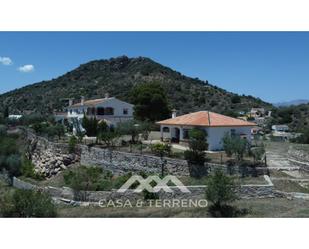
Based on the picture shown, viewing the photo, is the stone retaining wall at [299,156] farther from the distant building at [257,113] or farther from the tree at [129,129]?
the distant building at [257,113]

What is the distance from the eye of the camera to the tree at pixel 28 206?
15852 mm

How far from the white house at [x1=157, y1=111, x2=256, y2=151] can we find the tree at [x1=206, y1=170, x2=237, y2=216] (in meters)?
8.86

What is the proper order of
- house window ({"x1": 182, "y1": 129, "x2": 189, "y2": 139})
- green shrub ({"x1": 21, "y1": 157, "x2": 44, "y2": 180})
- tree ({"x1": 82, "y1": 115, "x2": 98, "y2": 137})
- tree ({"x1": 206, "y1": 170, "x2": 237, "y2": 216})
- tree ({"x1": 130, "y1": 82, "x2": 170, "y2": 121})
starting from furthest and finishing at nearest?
tree ({"x1": 130, "y1": 82, "x2": 170, "y2": 121}), tree ({"x1": 82, "y1": 115, "x2": 98, "y2": 137}), green shrub ({"x1": 21, "y1": 157, "x2": 44, "y2": 180}), house window ({"x1": 182, "y1": 129, "x2": 189, "y2": 139}), tree ({"x1": 206, "y1": 170, "x2": 237, "y2": 216})

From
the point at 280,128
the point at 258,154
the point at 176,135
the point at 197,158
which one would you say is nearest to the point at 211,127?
the point at 197,158

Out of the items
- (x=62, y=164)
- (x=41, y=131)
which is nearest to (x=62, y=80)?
(x=41, y=131)

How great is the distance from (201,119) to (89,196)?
1076 centimetres

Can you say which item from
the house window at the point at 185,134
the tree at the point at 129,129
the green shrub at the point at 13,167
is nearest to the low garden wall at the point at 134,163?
the tree at the point at 129,129

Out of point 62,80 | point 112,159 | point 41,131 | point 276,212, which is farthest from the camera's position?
point 62,80

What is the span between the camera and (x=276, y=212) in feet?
54.3

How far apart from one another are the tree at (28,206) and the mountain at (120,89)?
3997cm

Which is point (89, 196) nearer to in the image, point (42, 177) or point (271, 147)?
point (42, 177)

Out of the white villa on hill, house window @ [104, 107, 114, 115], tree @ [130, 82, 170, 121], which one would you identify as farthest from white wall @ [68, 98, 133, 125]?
tree @ [130, 82, 170, 121]

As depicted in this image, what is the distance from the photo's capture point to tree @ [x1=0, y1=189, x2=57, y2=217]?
15.9 meters

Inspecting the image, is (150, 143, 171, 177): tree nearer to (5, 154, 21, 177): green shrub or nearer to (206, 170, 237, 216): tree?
(206, 170, 237, 216): tree
